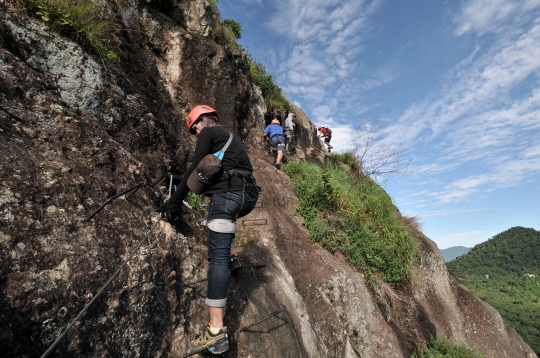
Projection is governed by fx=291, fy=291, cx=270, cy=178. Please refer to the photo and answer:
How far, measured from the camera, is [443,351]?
661cm

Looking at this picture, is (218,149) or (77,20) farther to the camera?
(77,20)

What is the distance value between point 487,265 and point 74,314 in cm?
9519

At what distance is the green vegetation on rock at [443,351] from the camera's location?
6.27m

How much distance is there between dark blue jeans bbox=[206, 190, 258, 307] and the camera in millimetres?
2738

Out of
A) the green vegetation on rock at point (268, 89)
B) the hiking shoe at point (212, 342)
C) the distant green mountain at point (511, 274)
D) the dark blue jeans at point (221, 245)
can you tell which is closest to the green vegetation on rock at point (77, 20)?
the dark blue jeans at point (221, 245)

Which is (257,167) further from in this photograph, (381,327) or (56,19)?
(56,19)

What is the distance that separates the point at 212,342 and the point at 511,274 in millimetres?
90214

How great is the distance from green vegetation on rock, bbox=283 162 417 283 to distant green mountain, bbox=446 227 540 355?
1696 inches

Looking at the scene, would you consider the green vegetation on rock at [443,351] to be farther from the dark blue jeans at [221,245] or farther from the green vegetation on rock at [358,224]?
the dark blue jeans at [221,245]

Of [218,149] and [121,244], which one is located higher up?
[218,149]

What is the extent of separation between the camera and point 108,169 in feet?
10.1

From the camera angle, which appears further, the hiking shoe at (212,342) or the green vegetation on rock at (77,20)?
the green vegetation on rock at (77,20)

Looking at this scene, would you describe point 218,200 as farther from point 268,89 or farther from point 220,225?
point 268,89

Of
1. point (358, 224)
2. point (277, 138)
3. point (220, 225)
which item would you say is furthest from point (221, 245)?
point (277, 138)
